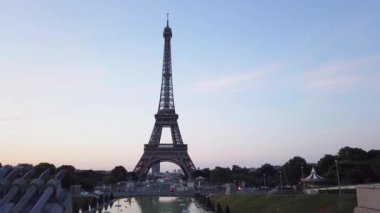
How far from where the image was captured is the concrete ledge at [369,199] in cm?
1447

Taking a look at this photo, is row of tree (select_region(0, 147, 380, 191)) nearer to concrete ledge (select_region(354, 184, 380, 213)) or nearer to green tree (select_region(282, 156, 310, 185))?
green tree (select_region(282, 156, 310, 185))

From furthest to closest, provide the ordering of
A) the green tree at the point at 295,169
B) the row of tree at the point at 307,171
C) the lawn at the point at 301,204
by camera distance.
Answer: the green tree at the point at 295,169 < the row of tree at the point at 307,171 < the lawn at the point at 301,204

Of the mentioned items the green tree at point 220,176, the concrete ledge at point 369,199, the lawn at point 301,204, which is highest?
the green tree at point 220,176

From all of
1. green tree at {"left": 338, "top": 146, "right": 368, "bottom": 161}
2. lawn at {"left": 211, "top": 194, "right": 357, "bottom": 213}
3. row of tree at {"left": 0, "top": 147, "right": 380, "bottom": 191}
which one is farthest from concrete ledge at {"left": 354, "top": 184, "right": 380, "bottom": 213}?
green tree at {"left": 338, "top": 146, "right": 368, "bottom": 161}

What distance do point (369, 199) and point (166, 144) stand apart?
3578 inches

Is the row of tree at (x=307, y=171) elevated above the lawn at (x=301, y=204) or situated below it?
above

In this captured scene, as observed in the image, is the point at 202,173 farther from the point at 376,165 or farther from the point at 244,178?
the point at 376,165

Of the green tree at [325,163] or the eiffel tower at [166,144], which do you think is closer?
the green tree at [325,163]

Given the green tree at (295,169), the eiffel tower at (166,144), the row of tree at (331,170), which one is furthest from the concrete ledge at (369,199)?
the eiffel tower at (166,144)

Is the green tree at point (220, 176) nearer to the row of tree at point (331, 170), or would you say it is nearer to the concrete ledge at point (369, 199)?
the row of tree at point (331, 170)

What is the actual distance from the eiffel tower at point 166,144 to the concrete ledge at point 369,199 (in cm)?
8822

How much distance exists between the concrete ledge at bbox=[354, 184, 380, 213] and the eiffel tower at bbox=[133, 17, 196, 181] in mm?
88224

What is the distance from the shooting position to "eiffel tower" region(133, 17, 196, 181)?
103 meters

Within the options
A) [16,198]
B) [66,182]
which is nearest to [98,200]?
[66,182]
